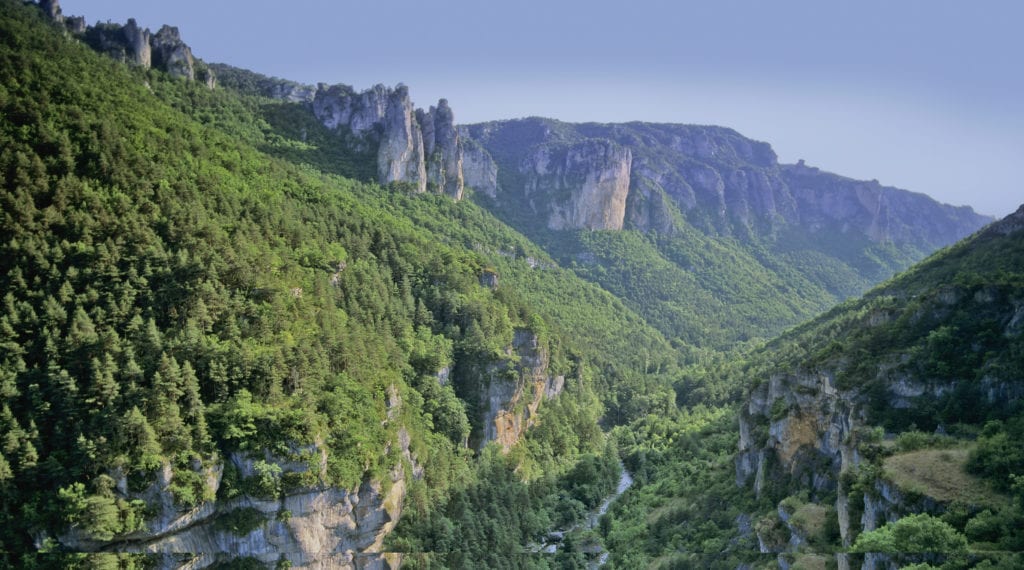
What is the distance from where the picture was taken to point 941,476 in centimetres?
2036

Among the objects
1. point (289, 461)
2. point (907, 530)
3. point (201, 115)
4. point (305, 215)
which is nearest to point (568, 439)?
point (305, 215)

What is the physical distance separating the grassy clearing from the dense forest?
177 mm

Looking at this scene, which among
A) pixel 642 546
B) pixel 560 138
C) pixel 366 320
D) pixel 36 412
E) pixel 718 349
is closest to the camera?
pixel 36 412

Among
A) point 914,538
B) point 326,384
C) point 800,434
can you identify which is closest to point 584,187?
point 326,384

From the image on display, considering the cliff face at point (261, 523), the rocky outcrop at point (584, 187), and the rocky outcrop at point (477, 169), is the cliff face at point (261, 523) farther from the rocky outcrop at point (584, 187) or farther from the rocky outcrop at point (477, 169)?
the rocky outcrop at point (584, 187)

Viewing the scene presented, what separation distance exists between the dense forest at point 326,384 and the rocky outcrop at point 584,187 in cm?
7961

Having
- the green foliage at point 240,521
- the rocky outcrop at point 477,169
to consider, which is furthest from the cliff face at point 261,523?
the rocky outcrop at point 477,169

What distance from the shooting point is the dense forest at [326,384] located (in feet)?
85.0

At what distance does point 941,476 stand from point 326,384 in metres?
28.1

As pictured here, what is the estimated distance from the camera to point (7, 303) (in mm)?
29953

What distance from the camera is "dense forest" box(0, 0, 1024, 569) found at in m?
25.9

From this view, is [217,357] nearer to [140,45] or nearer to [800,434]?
[800,434]

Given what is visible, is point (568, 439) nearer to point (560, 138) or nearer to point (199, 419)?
point (199, 419)

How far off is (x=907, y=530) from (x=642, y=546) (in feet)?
68.4
